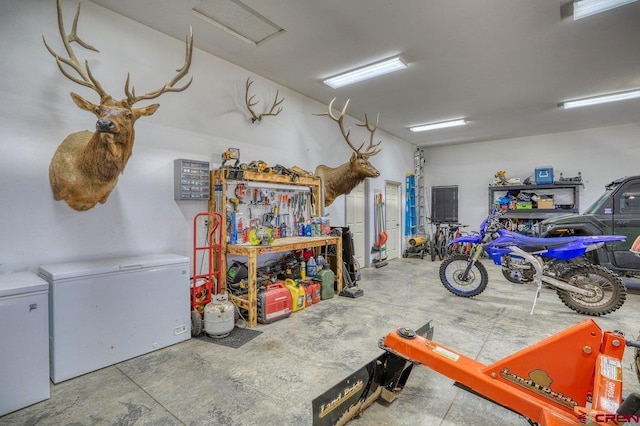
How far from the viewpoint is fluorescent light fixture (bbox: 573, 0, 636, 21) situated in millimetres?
2852

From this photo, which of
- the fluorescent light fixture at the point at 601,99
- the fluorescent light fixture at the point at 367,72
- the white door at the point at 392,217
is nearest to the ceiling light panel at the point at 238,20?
the fluorescent light fixture at the point at 367,72

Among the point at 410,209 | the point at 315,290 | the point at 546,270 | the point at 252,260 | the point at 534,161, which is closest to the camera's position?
the point at 252,260

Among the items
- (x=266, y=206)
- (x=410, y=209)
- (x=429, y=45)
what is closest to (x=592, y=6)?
(x=429, y=45)

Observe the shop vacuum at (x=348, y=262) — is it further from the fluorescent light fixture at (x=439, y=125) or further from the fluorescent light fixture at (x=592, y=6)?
the fluorescent light fixture at (x=592, y=6)

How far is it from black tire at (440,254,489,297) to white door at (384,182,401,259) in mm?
3082

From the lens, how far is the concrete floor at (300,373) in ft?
6.62

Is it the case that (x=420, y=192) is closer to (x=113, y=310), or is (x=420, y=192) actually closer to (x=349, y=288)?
(x=349, y=288)

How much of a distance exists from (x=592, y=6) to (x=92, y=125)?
498 cm

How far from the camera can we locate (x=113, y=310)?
8.64 feet

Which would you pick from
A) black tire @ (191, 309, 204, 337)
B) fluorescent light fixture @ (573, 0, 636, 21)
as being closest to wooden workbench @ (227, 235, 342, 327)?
black tire @ (191, 309, 204, 337)

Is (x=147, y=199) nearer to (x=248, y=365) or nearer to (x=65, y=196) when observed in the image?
(x=65, y=196)

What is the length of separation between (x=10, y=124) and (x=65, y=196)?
2.27 feet

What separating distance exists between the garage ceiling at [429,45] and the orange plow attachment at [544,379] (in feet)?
9.88

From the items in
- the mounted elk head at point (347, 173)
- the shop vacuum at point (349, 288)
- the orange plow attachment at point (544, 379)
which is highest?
the mounted elk head at point (347, 173)
